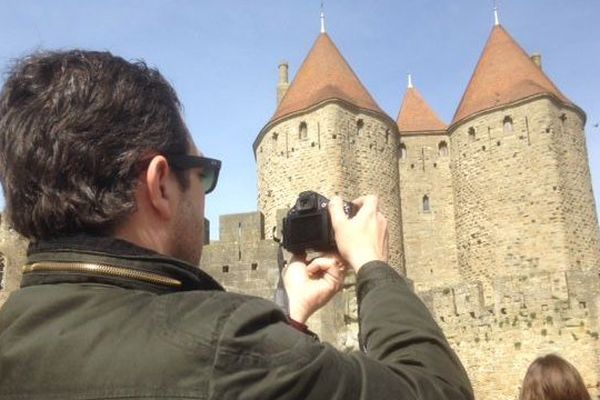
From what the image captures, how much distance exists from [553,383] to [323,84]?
27.5 meters

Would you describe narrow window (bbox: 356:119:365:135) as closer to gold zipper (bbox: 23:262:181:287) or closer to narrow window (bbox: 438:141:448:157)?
narrow window (bbox: 438:141:448:157)

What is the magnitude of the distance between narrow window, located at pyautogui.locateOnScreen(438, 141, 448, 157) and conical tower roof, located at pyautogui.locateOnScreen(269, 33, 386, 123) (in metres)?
3.46

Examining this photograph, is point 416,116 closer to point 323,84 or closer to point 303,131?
point 323,84

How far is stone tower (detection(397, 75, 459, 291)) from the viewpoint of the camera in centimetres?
3053

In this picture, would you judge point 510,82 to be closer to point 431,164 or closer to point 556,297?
point 431,164

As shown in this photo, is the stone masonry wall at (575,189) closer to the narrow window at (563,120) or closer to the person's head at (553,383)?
the narrow window at (563,120)

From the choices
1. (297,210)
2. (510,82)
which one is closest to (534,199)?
(510,82)

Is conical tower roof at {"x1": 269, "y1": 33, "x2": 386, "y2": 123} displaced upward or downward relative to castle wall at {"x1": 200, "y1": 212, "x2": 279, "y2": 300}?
upward

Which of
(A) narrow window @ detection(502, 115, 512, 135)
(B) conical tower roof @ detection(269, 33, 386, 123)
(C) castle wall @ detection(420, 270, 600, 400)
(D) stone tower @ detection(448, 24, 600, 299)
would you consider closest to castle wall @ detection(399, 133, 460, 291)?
(D) stone tower @ detection(448, 24, 600, 299)

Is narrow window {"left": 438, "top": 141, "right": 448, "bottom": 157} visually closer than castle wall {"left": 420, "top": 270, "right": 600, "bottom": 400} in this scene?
No

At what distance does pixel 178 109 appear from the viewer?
156cm

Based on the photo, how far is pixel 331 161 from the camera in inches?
1099

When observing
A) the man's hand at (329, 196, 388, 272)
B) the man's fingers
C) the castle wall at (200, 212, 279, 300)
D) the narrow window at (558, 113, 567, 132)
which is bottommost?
the man's hand at (329, 196, 388, 272)

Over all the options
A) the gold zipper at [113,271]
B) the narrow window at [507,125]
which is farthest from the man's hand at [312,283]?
the narrow window at [507,125]
